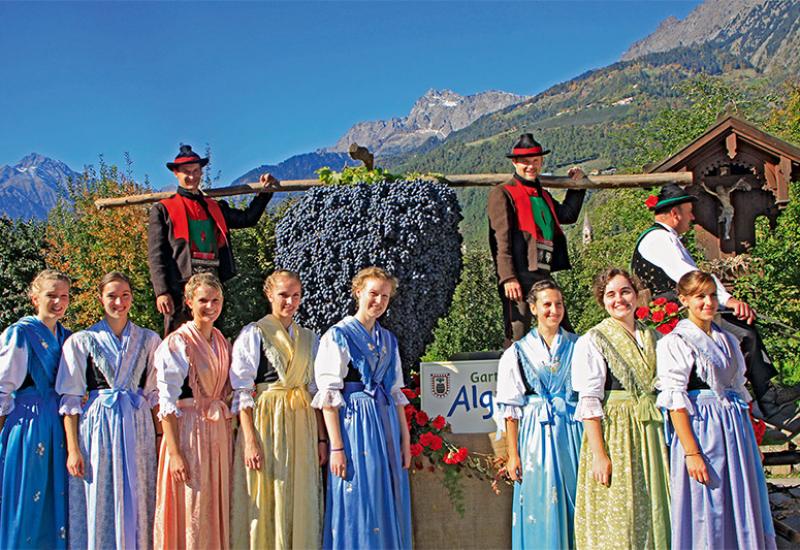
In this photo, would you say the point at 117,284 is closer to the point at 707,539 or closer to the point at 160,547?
the point at 160,547

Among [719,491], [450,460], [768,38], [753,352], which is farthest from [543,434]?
[768,38]

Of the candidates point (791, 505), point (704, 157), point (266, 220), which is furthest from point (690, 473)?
point (266, 220)

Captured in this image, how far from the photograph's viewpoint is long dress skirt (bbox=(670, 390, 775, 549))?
3.29 m

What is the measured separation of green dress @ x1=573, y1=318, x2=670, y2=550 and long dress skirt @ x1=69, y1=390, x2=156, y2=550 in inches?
81.0

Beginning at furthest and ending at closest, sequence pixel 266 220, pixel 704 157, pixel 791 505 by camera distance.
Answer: pixel 266 220 → pixel 704 157 → pixel 791 505

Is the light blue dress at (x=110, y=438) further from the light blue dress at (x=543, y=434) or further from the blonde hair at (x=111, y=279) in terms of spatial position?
the light blue dress at (x=543, y=434)

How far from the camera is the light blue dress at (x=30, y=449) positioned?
11.8 ft

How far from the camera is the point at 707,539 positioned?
10.8ft

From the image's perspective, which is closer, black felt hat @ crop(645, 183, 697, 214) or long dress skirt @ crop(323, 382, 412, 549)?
long dress skirt @ crop(323, 382, 412, 549)

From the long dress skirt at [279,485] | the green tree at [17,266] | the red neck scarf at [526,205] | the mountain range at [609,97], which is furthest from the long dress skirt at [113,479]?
the mountain range at [609,97]

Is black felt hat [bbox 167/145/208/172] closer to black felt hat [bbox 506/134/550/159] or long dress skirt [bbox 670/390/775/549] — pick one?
black felt hat [bbox 506/134/550/159]

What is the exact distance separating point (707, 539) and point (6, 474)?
3.27 meters

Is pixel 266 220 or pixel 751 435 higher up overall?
pixel 266 220

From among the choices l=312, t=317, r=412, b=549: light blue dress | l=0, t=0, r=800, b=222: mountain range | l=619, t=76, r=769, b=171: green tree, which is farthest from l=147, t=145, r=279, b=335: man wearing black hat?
l=0, t=0, r=800, b=222: mountain range
